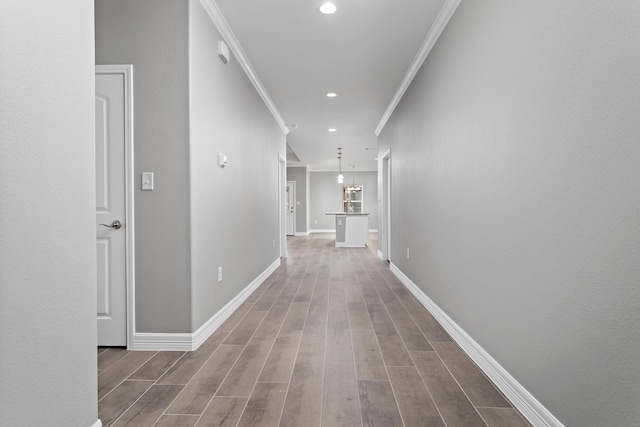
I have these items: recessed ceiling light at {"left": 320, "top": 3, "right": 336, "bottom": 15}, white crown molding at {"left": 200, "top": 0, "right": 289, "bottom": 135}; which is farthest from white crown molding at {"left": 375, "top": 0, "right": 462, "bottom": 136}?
white crown molding at {"left": 200, "top": 0, "right": 289, "bottom": 135}

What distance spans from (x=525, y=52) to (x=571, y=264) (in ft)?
3.23

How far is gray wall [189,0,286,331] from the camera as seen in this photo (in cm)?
252

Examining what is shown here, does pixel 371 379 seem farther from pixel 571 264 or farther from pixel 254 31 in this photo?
pixel 254 31

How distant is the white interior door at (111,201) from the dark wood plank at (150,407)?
0.76 meters

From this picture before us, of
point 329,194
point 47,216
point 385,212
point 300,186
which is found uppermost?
point 300,186

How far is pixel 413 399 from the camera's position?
1.80m

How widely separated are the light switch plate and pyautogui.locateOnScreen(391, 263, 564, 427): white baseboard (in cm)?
232

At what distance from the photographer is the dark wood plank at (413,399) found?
1.62 meters

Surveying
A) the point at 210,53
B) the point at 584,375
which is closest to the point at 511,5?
the point at 584,375

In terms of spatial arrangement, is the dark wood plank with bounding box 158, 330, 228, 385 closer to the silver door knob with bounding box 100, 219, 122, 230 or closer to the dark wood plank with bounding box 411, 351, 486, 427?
the silver door knob with bounding box 100, 219, 122, 230

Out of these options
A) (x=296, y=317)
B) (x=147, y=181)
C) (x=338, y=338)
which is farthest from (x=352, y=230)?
(x=147, y=181)

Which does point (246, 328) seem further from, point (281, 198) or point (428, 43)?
point (281, 198)

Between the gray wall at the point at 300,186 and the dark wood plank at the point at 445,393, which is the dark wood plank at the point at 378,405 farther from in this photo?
the gray wall at the point at 300,186

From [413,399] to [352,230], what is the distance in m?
7.35
